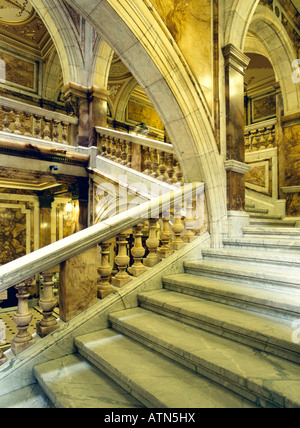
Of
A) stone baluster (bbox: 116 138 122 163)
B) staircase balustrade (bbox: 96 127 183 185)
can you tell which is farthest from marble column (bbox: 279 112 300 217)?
stone baluster (bbox: 116 138 122 163)

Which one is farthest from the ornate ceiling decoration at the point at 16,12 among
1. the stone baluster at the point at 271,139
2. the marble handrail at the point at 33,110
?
the stone baluster at the point at 271,139

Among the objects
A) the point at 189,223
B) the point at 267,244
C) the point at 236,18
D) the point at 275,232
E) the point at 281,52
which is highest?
the point at 281,52

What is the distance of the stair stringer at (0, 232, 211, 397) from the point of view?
1729 mm

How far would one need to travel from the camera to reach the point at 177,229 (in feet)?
9.89

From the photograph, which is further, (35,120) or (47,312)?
(35,120)

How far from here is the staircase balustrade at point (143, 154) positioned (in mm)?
4707

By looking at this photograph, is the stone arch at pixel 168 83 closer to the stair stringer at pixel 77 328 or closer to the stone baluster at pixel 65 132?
the stair stringer at pixel 77 328

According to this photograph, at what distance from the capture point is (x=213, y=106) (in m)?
3.43

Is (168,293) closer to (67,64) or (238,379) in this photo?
(238,379)

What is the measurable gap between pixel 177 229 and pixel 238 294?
1.14 metres

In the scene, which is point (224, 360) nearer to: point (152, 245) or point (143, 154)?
point (152, 245)

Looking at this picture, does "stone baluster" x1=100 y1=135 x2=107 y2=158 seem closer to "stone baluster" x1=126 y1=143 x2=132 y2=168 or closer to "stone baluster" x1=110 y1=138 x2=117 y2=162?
"stone baluster" x1=110 y1=138 x2=117 y2=162

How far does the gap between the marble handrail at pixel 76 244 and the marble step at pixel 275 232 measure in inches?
49.3

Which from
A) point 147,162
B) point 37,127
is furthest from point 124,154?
point 37,127
